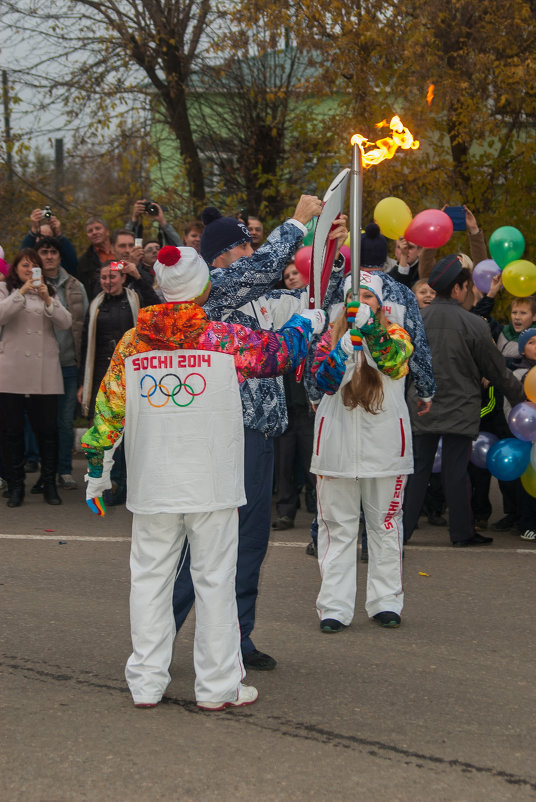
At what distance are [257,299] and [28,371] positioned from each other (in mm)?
5017

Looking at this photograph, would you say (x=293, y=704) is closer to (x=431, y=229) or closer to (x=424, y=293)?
(x=424, y=293)

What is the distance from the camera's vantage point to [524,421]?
7.92 m

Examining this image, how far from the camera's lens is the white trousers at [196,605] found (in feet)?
14.8

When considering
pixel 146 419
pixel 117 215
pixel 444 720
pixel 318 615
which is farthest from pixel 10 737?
pixel 117 215

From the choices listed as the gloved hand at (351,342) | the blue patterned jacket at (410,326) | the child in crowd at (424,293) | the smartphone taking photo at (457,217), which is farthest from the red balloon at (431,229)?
the gloved hand at (351,342)

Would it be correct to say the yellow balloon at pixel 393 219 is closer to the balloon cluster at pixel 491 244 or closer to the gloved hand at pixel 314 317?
the balloon cluster at pixel 491 244

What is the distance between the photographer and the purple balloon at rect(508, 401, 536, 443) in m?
7.90

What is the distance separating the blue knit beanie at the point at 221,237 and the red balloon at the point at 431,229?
395 centimetres

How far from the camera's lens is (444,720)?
447 centimetres

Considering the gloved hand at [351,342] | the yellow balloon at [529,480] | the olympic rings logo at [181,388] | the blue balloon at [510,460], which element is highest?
the gloved hand at [351,342]

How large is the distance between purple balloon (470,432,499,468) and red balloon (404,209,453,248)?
156 cm

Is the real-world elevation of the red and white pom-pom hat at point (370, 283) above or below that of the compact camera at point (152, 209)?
below

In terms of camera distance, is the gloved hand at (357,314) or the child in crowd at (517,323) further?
the child in crowd at (517,323)

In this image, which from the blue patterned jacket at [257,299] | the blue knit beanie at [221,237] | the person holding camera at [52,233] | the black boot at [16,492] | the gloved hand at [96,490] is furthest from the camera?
the person holding camera at [52,233]
